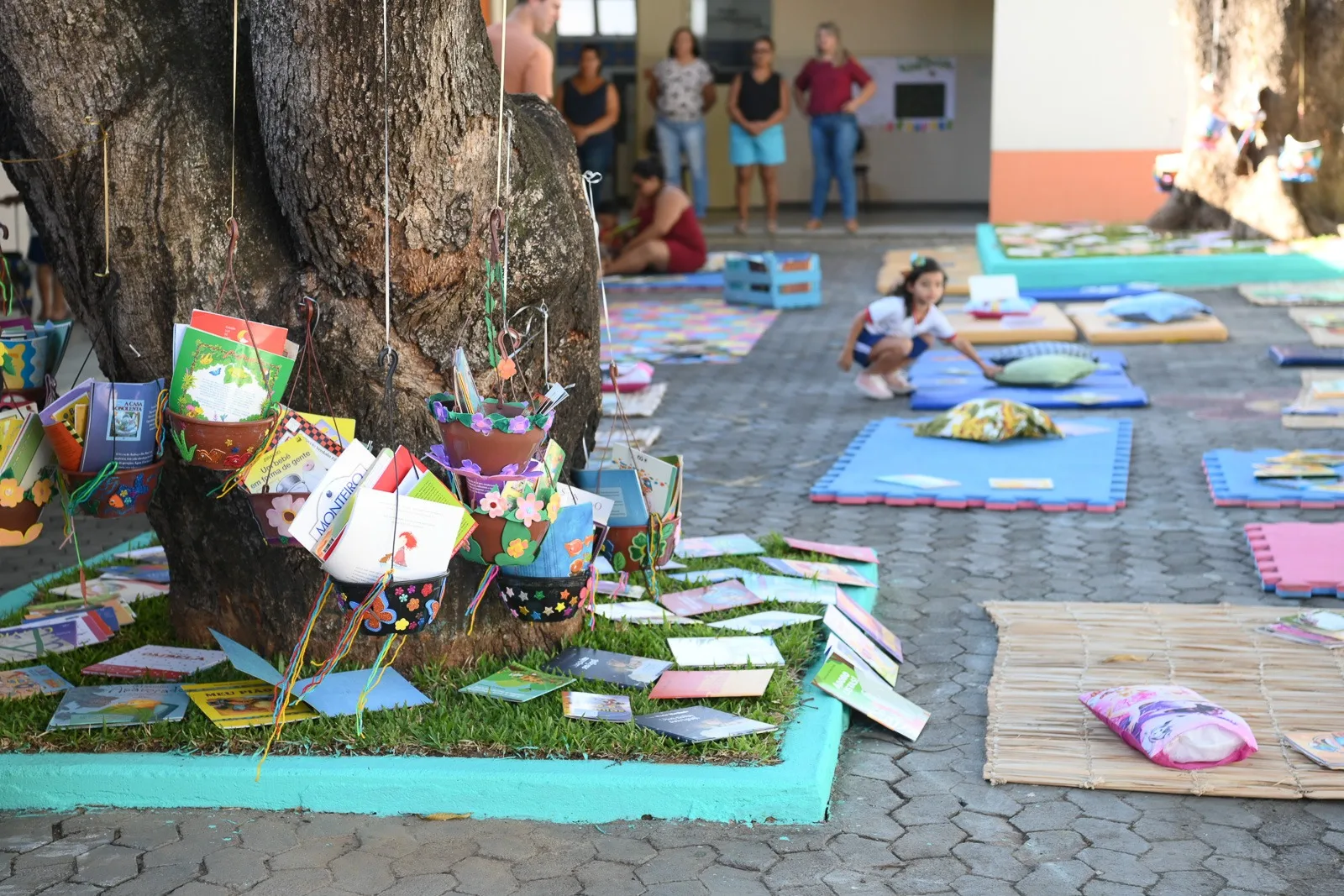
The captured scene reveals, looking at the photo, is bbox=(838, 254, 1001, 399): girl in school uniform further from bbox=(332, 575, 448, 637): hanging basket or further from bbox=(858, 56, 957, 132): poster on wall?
bbox=(858, 56, 957, 132): poster on wall

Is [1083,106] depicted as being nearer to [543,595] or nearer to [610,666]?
[610,666]

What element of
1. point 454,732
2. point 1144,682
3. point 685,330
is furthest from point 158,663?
point 685,330

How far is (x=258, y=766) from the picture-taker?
369cm

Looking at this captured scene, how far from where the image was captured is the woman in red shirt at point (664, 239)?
44.3 feet

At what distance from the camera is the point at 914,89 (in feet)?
62.7

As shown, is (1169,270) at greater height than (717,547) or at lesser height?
lesser

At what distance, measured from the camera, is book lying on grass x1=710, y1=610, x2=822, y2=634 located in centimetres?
463

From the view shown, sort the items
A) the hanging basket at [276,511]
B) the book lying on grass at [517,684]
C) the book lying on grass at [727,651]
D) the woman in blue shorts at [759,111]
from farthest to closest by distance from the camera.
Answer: the woman in blue shorts at [759,111], the book lying on grass at [727,651], the book lying on grass at [517,684], the hanging basket at [276,511]

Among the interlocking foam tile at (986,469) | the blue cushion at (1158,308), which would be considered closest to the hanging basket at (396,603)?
the interlocking foam tile at (986,469)

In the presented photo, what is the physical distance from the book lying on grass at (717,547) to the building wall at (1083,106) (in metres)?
11.8

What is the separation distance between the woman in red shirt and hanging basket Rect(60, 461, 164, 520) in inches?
387

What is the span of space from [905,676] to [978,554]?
1328 millimetres

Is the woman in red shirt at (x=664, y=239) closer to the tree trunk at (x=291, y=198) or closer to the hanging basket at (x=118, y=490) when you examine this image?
the tree trunk at (x=291, y=198)

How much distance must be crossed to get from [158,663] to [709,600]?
171 centimetres
